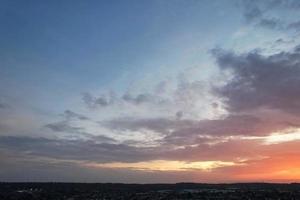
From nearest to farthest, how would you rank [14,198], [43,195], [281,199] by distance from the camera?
[281,199] < [14,198] < [43,195]

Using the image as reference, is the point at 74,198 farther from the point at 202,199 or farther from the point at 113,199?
the point at 202,199

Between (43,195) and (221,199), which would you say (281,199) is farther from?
(43,195)

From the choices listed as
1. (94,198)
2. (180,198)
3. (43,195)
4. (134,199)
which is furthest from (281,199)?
(43,195)

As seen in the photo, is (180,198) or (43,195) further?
(43,195)

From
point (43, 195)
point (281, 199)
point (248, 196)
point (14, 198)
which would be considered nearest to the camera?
point (281, 199)

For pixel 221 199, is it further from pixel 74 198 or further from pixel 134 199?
pixel 74 198

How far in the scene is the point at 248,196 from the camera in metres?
169

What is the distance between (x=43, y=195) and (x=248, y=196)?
8654cm

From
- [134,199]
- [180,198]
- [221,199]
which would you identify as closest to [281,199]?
[221,199]

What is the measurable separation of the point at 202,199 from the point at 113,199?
3672 cm

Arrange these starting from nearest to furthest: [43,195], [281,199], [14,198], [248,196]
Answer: [281,199] < [248,196] < [14,198] < [43,195]

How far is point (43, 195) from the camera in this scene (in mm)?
197000

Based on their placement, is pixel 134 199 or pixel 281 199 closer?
pixel 281 199

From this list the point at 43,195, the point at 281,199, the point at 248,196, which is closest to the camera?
the point at 281,199
